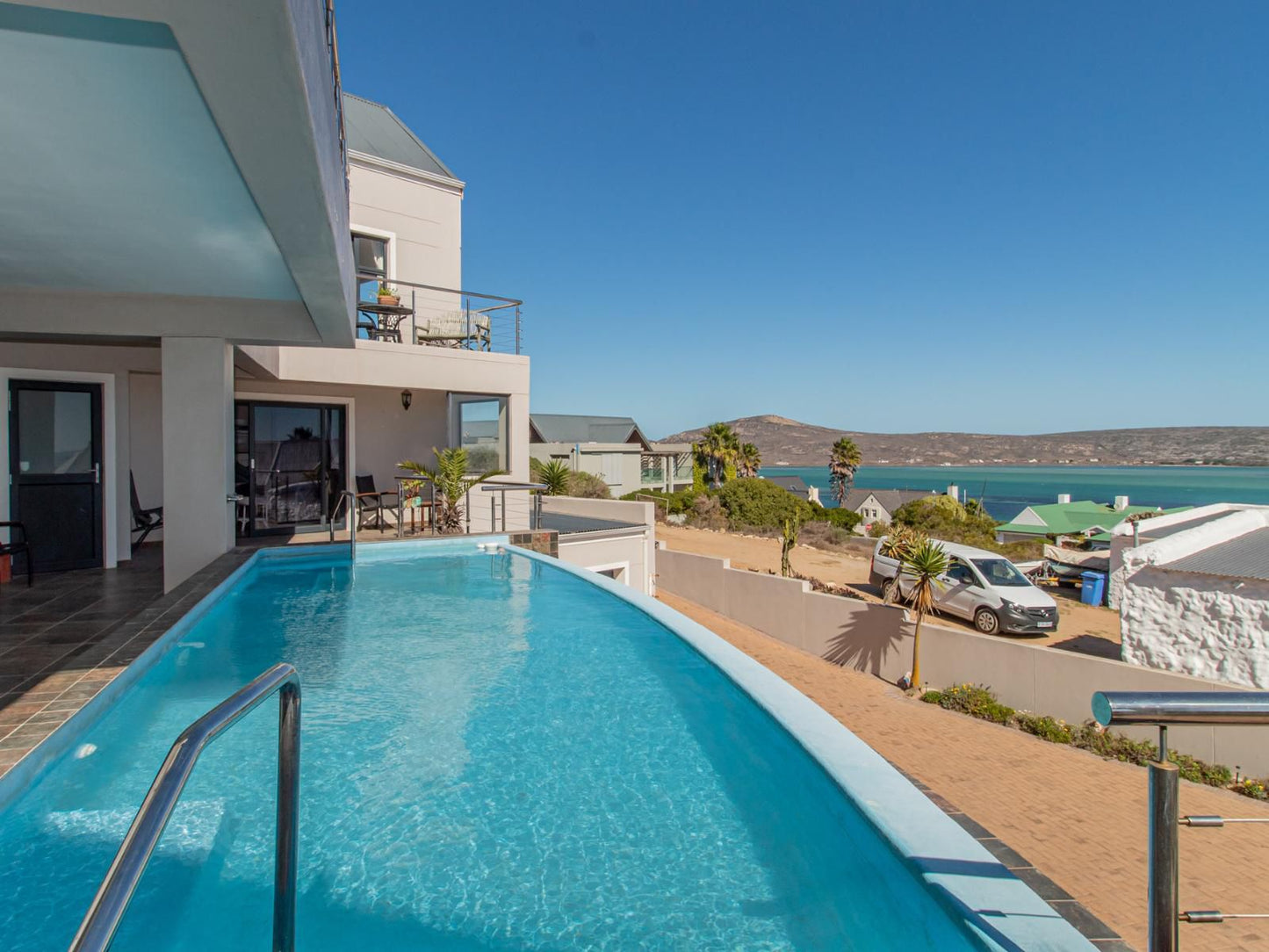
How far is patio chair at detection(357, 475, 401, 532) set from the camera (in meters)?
12.4

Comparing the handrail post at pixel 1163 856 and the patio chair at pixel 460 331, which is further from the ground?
the patio chair at pixel 460 331

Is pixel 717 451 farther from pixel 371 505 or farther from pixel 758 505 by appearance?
pixel 371 505

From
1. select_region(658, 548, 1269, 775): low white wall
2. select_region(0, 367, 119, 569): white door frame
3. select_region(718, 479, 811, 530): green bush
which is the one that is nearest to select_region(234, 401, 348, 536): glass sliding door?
select_region(0, 367, 119, 569): white door frame

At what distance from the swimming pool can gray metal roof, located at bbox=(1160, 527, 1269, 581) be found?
1277 centimetres

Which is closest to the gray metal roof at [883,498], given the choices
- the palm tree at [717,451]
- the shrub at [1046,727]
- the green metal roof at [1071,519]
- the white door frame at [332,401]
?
the palm tree at [717,451]

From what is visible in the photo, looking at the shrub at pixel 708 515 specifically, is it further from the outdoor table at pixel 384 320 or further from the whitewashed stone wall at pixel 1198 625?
the outdoor table at pixel 384 320

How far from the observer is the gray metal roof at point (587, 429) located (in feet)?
137

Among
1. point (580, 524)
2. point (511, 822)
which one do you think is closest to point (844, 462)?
point (580, 524)

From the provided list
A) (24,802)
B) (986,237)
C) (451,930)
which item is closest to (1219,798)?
(451,930)

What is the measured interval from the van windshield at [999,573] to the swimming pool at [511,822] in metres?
13.4

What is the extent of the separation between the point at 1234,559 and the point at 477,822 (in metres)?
16.3

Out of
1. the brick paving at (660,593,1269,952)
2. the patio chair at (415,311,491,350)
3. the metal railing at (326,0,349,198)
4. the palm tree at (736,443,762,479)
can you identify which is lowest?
the brick paving at (660,593,1269,952)

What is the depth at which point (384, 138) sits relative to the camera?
15609mm

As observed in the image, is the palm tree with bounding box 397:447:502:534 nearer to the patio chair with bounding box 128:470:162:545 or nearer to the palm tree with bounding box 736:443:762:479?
the patio chair with bounding box 128:470:162:545
